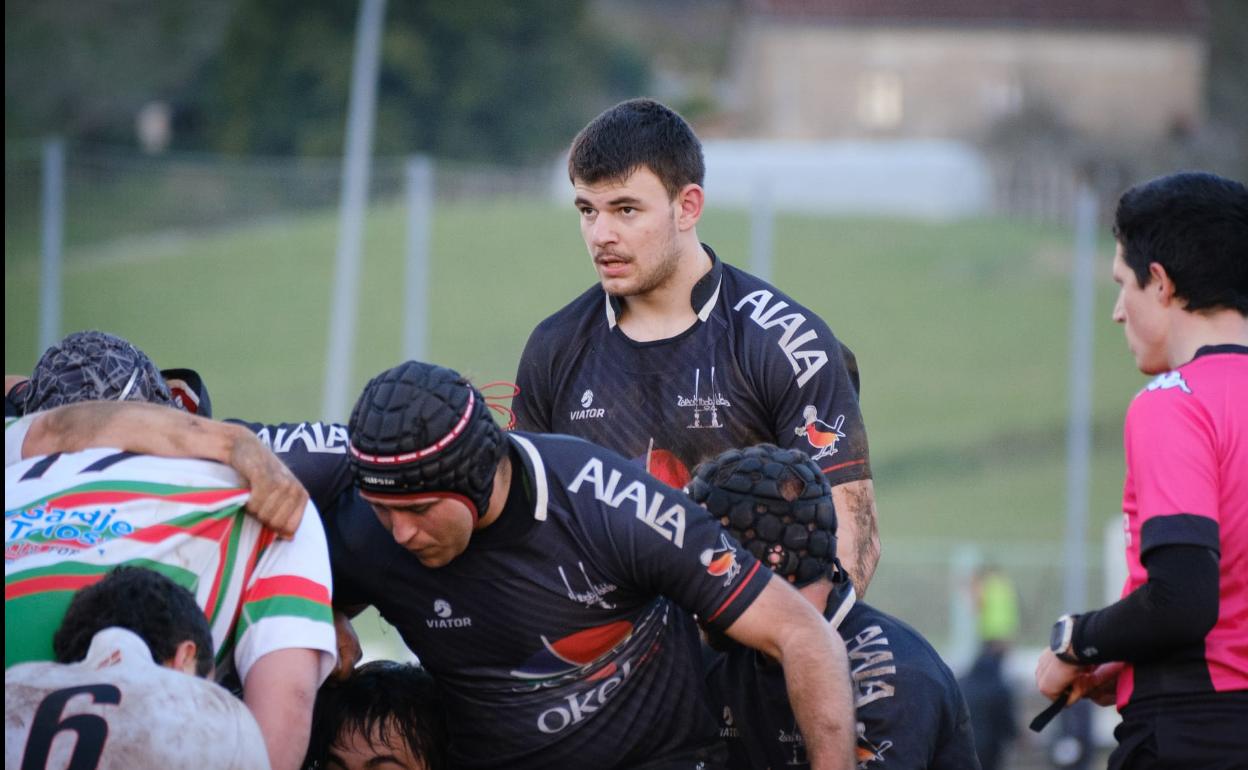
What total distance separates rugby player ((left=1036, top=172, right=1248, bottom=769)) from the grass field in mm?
10924

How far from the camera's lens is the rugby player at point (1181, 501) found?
3709mm

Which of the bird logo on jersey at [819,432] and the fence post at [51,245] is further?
the fence post at [51,245]

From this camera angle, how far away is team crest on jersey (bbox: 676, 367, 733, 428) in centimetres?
467

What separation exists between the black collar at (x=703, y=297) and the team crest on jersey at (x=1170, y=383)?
4.46ft

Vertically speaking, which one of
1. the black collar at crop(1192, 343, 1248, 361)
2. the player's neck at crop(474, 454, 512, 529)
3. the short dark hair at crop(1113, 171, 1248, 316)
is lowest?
the player's neck at crop(474, 454, 512, 529)

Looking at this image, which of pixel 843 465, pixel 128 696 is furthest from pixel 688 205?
pixel 128 696

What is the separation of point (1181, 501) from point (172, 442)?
2232 millimetres

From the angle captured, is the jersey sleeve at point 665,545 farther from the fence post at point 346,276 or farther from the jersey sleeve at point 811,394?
A: the fence post at point 346,276

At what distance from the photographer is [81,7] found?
59750mm

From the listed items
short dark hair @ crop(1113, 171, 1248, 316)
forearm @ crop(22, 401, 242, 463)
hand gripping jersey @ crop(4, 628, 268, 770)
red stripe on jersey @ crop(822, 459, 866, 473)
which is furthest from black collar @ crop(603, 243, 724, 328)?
hand gripping jersey @ crop(4, 628, 268, 770)

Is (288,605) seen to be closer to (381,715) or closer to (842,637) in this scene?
(381,715)

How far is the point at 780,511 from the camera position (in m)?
3.73

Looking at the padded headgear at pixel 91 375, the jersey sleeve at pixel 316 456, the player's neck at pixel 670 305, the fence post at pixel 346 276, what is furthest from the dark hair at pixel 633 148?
the fence post at pixel 346 276

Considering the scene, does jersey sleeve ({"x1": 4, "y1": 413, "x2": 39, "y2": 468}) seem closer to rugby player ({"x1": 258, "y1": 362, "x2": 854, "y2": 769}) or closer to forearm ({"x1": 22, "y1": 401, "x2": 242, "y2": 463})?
forearm ({"x1": 22, "y1": 401, "x2": 242, "y2": 463})
